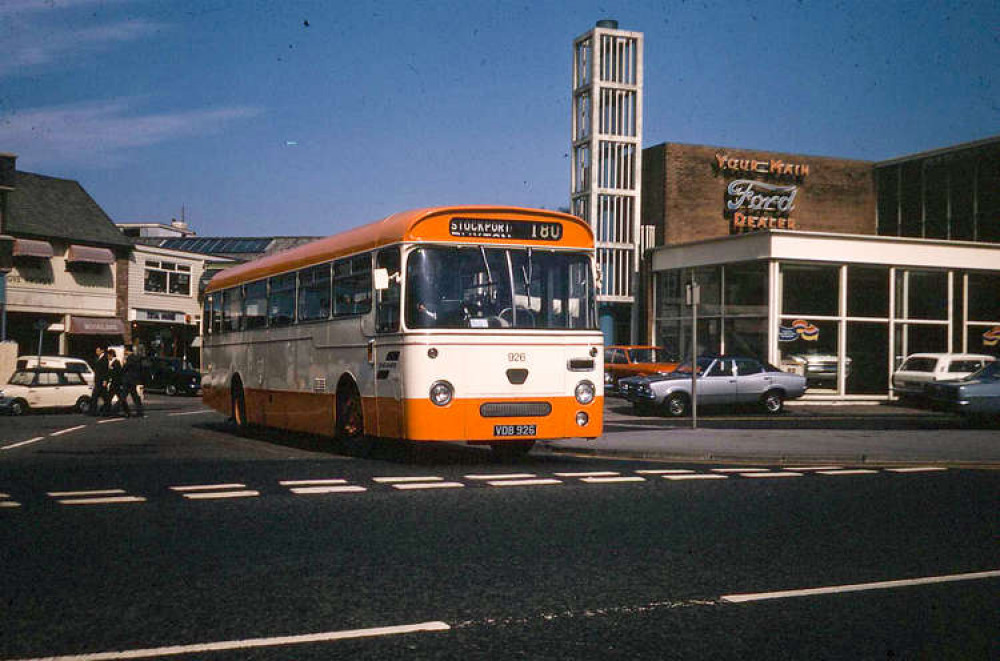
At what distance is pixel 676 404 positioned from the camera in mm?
26016

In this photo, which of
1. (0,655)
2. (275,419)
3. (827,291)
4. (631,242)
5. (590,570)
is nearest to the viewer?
(0,655)

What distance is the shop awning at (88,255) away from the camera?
161 feet

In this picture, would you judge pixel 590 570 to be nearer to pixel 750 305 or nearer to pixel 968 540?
pixel 968 540

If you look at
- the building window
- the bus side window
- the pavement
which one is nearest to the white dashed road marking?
the bus side window

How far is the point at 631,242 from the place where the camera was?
149ft

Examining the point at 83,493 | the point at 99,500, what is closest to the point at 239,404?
the point at 83,493

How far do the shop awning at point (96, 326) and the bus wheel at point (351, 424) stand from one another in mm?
38991

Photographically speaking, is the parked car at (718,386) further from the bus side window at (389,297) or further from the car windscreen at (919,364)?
the bus side window at (389,297)

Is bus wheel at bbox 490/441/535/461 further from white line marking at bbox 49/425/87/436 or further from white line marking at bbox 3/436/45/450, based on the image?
white line marking at bbox 49/425/87/436

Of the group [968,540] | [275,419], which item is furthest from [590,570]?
[275,419]

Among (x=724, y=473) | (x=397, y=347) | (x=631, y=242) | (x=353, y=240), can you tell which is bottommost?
(x=724, y=473)

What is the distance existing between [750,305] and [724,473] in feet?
75.5

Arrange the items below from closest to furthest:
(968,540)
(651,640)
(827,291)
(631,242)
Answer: (651,640), (968,540), (827,291), (631,242)

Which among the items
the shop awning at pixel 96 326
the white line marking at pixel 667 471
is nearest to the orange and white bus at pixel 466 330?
the white line marking at pixel 667 471
